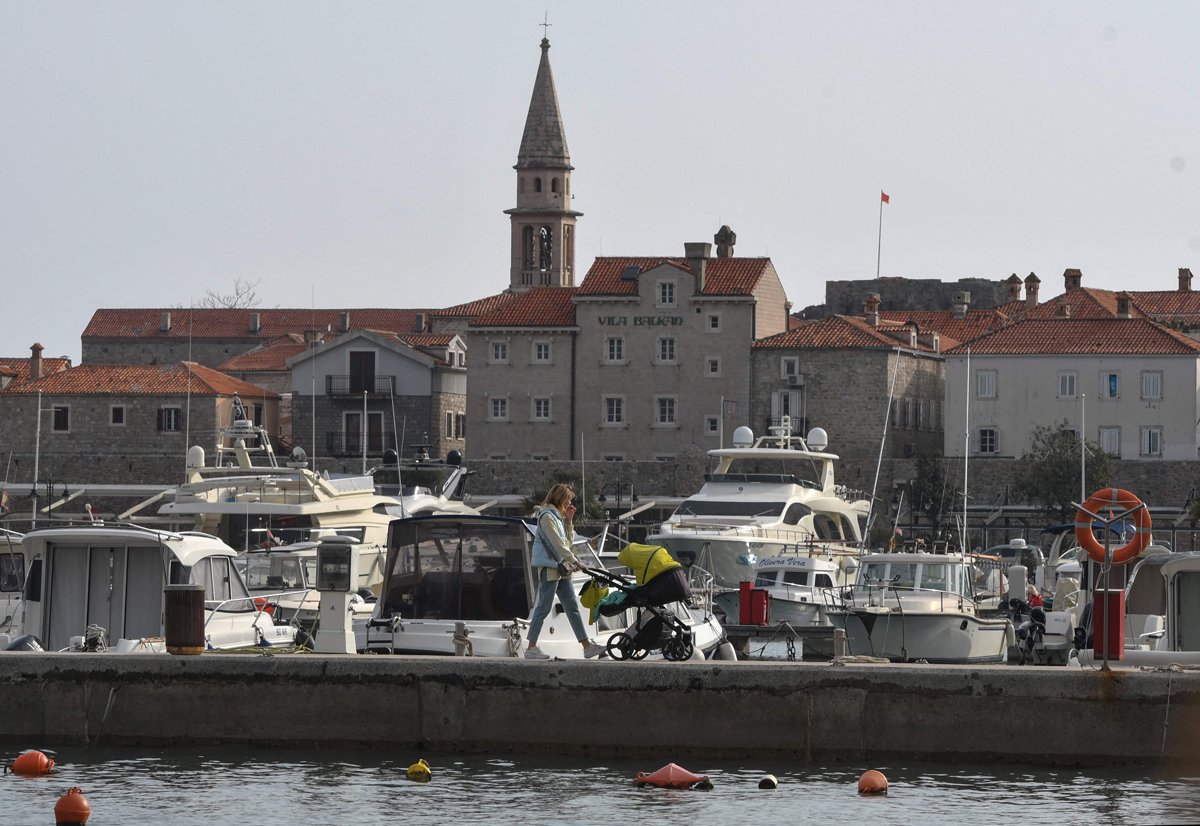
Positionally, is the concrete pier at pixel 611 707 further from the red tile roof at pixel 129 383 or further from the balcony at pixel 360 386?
the balcony at pixel 360 386

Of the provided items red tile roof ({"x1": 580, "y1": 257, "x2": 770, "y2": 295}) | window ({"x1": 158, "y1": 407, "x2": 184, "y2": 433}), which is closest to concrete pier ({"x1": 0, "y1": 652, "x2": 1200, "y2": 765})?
red tile roof ({"x1": 580, "y1": 257, "x2": 770, "y2": 295})

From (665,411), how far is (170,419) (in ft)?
60.5

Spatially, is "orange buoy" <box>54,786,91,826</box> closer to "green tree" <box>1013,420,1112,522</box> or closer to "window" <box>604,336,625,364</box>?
"green tree" <box>1013,420,1112,522</box>

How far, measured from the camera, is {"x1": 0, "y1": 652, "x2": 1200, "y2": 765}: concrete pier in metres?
16.6

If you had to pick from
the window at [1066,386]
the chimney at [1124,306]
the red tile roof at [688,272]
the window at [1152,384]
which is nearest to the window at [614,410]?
the red tile roof at [688,272]

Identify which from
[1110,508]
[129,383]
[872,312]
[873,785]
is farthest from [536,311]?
[873,785]

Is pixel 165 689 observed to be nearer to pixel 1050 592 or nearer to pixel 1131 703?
pixel 1131 703

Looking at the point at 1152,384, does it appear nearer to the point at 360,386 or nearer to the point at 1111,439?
the point at 1111,439

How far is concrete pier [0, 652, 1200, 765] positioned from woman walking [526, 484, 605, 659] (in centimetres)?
105

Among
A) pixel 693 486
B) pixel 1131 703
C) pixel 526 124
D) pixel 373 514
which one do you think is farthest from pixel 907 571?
pixel 526 124

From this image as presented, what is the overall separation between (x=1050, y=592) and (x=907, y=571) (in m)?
6.61

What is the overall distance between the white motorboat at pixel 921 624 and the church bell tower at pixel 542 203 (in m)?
68.2

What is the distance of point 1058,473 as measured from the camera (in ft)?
225

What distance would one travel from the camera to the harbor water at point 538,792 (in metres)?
15.5
